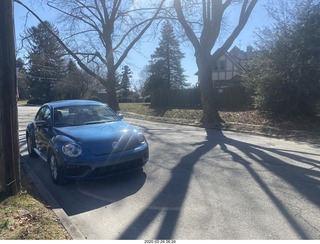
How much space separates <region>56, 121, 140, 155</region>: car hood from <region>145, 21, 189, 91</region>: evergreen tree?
1338 inches

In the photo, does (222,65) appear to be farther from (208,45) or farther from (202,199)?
(202,199)

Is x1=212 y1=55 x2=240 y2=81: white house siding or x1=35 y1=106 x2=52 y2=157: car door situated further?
x1=212 y1=55 x2=240 y2=81: white house siding

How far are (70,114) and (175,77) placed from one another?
1397 inches

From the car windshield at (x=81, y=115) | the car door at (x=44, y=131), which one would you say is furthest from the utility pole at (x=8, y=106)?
the car windshield at (x=81, y=115)

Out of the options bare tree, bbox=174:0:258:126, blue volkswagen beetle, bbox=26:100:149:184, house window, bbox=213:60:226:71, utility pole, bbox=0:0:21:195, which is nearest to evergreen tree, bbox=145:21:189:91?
house window, bbox=213:60:226:71

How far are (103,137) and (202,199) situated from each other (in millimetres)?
2146

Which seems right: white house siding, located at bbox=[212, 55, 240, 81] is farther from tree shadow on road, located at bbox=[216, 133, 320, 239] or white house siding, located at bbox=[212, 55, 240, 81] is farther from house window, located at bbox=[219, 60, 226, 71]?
tree shadow on road, located at bbox=[216, 133, 320, 239]

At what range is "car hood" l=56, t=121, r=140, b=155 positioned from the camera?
556cm

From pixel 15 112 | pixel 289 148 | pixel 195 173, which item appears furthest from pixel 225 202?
pixel 289 148

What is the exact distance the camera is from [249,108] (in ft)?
69.5

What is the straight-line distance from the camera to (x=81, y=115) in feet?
22.7

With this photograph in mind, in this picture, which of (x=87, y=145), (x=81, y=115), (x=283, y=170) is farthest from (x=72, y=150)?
(x=283, y=170)

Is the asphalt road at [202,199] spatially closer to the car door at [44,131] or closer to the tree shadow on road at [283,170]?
the tree shadow on road at [283,170]

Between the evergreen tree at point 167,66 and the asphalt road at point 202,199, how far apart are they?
3304 centimetres
